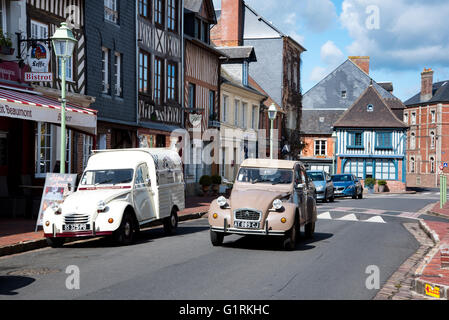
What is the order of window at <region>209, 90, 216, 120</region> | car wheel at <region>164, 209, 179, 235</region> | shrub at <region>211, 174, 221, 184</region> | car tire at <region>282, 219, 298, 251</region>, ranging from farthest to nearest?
window at <region>209, 90, 216, 120</region> → shrub at <region>211, 174, 221, 184</region> → car wheel at <region>164, 209, 179, 235</region> → car tire at <region>282, 219, 298, 251</region>

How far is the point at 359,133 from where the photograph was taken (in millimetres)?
58469

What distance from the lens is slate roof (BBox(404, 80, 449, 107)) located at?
78000 millimetres

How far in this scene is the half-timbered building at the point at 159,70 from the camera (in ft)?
82.8

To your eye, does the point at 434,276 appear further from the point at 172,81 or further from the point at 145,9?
the point at 172,81

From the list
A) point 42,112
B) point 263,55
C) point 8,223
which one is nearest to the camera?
point 42,112

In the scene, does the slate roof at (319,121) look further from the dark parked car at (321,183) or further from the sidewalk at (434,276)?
the sidewalk at (434,276)

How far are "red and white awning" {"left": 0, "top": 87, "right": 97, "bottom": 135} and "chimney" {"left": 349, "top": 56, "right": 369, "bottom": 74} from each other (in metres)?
58.3

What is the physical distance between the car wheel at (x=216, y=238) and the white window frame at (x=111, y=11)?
12859 mm

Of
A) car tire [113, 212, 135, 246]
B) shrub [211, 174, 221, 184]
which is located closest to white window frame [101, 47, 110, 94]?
shrub [211, 174, 221, 184]

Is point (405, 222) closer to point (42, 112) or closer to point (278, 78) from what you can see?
point (42, 112)

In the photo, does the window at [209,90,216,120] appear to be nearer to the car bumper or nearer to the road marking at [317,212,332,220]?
the road marking at [317,212,332,220]
